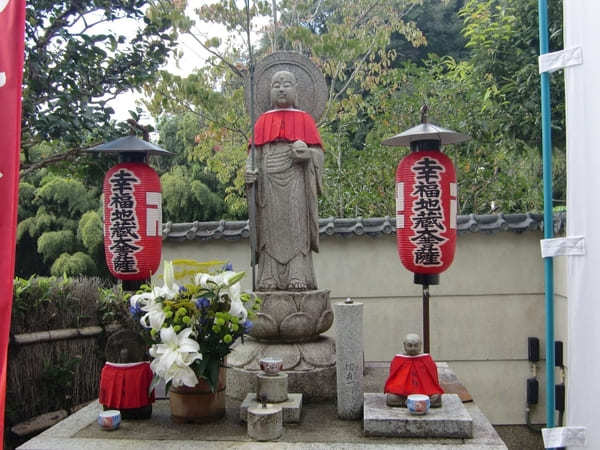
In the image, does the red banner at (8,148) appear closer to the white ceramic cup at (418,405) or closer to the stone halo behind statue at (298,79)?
the white ceramic cup at (418,405)

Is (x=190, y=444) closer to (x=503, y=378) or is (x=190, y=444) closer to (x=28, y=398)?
(x=28, y=398)

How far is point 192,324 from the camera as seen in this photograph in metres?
3.81

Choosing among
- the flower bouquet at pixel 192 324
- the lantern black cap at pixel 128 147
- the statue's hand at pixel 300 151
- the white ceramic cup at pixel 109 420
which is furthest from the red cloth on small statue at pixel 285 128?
the white ceramic cup at pixel 109 420

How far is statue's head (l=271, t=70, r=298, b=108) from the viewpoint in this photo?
5148 mm

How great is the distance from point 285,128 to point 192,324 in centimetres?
215

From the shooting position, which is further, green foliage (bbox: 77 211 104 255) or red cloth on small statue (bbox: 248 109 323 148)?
green foliage (bbox: 77 211 104 255)

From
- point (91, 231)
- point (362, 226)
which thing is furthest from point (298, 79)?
point (91, 231)

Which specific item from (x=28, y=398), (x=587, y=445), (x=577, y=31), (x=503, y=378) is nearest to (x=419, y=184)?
(x=577, y=31)

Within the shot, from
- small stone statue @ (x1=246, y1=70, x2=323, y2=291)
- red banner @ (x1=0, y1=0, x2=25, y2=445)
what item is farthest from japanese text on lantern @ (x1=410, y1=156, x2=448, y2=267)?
red banner @ (x1=0, y1=0, x2=25, y2=445)

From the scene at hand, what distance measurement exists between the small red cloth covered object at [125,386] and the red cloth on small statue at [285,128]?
233 cm

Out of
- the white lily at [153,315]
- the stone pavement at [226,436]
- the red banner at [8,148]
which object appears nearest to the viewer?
the red banner at [8,148]

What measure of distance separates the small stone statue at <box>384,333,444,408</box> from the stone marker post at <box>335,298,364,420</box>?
24cm

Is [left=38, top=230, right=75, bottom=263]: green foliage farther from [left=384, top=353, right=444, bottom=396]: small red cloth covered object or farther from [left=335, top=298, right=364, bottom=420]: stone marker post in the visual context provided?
[left=384, top=353, right=444, bottom=396]: small red cloth covered object

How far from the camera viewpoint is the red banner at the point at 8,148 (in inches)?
105
